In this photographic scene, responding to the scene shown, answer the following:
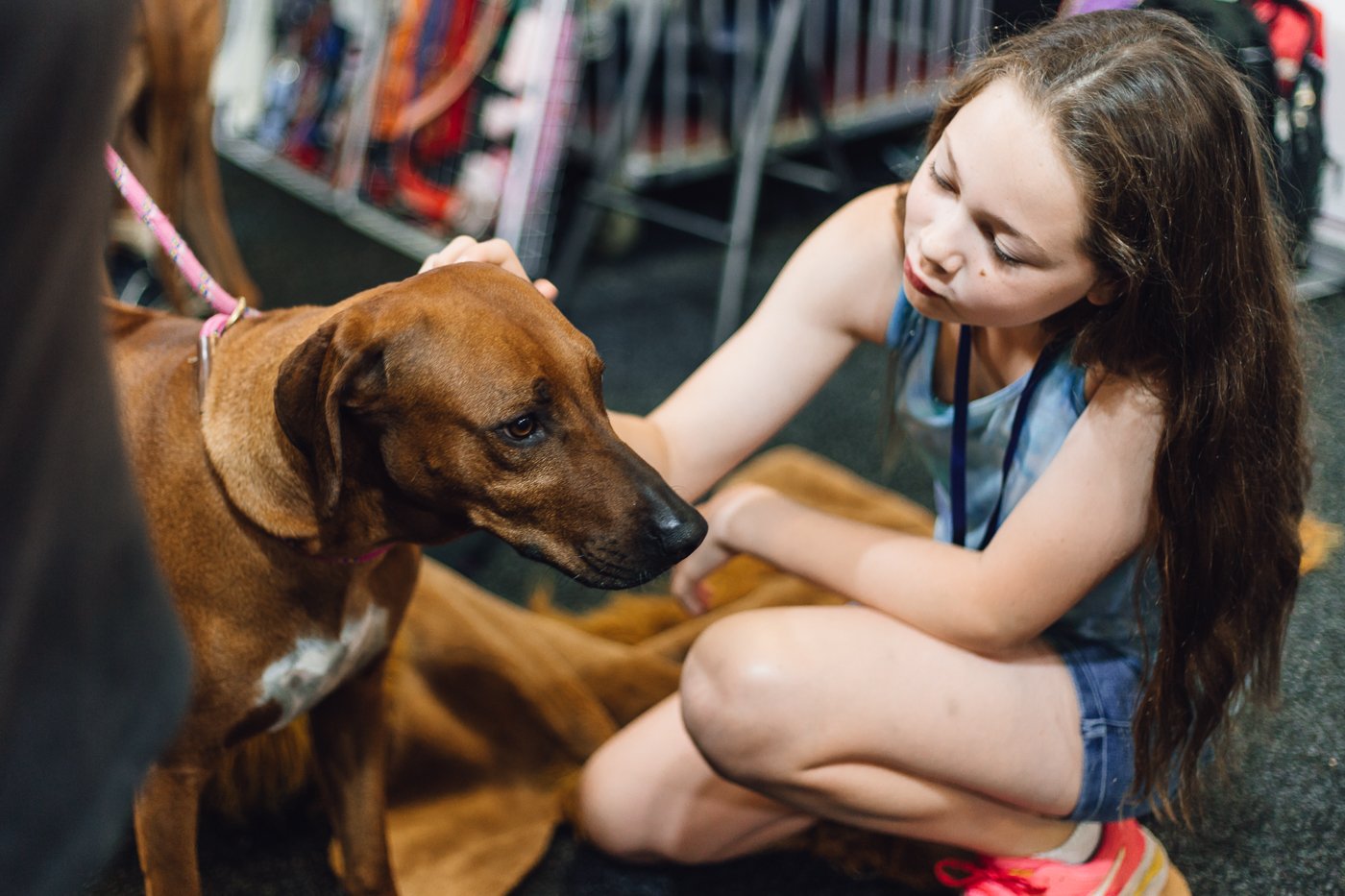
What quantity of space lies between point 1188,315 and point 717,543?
0.59 metres

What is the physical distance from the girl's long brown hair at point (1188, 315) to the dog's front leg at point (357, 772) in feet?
2.72

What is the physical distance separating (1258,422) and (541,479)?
0.72m

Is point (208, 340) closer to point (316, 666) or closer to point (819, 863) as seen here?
point (316, 666)

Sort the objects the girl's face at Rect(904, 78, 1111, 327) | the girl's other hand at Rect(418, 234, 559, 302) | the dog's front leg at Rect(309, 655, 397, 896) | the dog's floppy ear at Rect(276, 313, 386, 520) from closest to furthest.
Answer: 1. the dog's floppy ear at Rect(276, 313, 386, 520)
2. the girl's face at Rect(904, 78, 1111, 327)
3. the girl's other hand at Rect(418, 234, 559, 302)
4. the dog's front leg at Rect(309, 655, 397, 896)

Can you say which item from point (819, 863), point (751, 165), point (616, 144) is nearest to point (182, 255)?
point (819, 863)

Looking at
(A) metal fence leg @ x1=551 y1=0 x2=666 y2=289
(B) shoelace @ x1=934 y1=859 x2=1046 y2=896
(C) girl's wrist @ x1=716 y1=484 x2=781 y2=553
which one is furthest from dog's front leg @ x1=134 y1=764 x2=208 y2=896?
(A) metal fence leg @ x1=551 y1=0 x2=666 y2=289

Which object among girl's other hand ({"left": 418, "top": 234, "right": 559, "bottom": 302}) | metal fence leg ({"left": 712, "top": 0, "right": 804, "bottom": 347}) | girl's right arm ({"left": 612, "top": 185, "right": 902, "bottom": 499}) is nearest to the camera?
girl's other hand ({"left": 418, "top": 234, "right": 559, "bottom": 302})

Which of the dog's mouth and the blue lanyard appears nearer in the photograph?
the dog's mouth

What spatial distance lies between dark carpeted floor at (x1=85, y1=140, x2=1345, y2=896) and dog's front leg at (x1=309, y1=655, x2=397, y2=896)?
0.60 ft

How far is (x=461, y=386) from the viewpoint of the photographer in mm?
1023

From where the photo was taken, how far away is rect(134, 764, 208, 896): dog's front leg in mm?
1126

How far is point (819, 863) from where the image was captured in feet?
5.13

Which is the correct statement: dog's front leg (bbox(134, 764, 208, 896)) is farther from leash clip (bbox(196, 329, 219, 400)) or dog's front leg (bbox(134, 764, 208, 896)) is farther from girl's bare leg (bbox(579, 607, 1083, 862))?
girl's bare leg (bbox(579, 607, 1083, 862))

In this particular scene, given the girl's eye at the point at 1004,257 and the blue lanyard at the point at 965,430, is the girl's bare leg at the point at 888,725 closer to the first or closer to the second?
the blue lanyard at the point at 965,430
